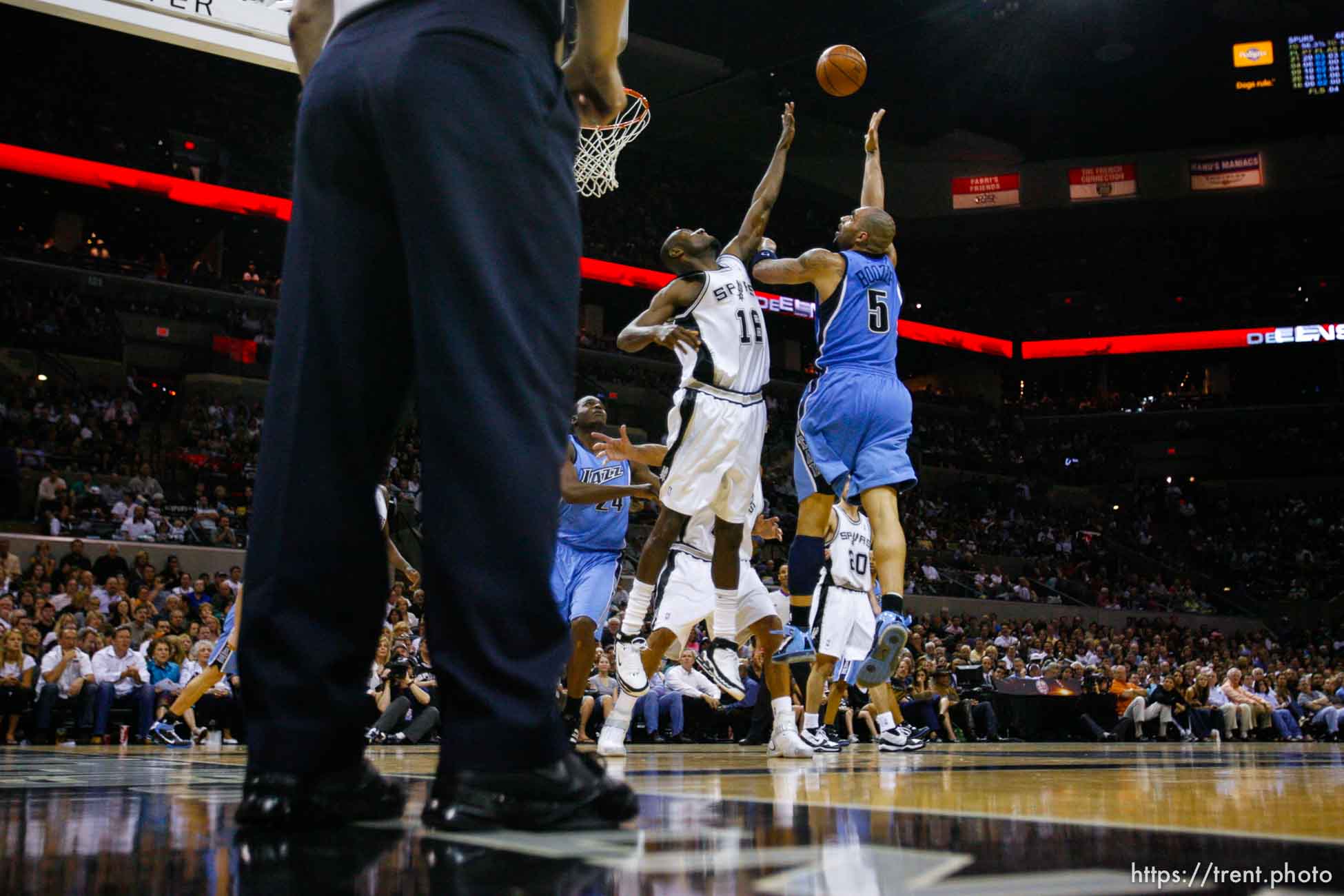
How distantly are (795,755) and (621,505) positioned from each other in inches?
65.5

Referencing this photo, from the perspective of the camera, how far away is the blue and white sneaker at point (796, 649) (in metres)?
5.54

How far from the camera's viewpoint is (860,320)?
5.52m

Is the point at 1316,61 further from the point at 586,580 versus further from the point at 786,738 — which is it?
the point at 786,738

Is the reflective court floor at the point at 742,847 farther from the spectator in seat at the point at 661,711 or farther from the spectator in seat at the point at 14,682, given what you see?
the spectator in seat at the point at 661,711

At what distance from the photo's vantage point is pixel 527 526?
143 cm

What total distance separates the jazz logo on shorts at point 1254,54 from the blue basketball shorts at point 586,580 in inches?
915

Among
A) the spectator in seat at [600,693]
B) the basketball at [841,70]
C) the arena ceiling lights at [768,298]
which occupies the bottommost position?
the spectator in seat at [600,693]

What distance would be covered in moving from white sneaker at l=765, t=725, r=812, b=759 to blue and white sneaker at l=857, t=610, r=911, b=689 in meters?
0.66

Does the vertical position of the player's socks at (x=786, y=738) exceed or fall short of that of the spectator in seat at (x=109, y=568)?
it falls short

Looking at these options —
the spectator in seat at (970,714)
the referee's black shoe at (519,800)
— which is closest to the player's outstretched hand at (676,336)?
the referee's black shoe at (519,800)

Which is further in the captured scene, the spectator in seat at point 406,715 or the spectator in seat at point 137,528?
the spectator in seat at point 137,528

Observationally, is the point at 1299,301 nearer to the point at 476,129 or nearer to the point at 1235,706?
the point at 1235,706

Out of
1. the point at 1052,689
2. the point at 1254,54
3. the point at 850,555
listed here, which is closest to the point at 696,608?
the point at 850,555

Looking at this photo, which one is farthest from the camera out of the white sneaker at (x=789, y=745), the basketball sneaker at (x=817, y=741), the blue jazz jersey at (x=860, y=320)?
the basketball sneaker at (x=817, y=741)
